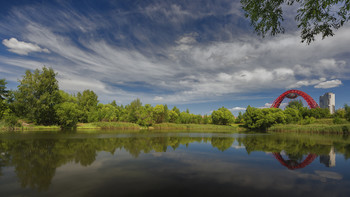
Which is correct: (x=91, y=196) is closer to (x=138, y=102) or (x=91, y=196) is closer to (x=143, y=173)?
(x=143, y=173)

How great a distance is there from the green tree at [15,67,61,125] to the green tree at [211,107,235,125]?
7140 cm

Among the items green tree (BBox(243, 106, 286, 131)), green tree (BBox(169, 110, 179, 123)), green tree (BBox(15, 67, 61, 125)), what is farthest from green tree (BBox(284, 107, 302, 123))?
green tree (BBox(15, 67, 61, 125))

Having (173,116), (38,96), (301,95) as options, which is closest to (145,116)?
(173,116)

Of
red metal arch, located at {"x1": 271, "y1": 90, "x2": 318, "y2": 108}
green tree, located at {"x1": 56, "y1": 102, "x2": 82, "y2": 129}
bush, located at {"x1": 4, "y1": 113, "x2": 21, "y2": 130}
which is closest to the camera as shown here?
A: bush, located at {"x1": 4, "y1": 113, "x2": 21, "y2": 130}

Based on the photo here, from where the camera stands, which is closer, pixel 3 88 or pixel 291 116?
pixel 3 88

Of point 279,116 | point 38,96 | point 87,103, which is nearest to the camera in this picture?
point 38,96

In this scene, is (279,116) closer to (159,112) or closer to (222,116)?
(222,116)

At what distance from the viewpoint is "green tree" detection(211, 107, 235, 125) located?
91.1 metres

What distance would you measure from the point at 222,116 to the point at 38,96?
3052 inches

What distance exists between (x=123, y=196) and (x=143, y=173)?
2.63 metres

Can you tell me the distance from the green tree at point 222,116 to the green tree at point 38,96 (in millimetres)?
→ 71399

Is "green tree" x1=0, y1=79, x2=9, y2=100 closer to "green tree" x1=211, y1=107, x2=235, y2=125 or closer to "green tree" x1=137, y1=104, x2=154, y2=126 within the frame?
"green tree" x1=137, y1=104, x2=154, y2=126

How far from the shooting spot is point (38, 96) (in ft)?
161

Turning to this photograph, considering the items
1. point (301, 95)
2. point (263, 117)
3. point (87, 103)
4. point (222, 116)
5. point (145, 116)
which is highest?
point (301, 95)
